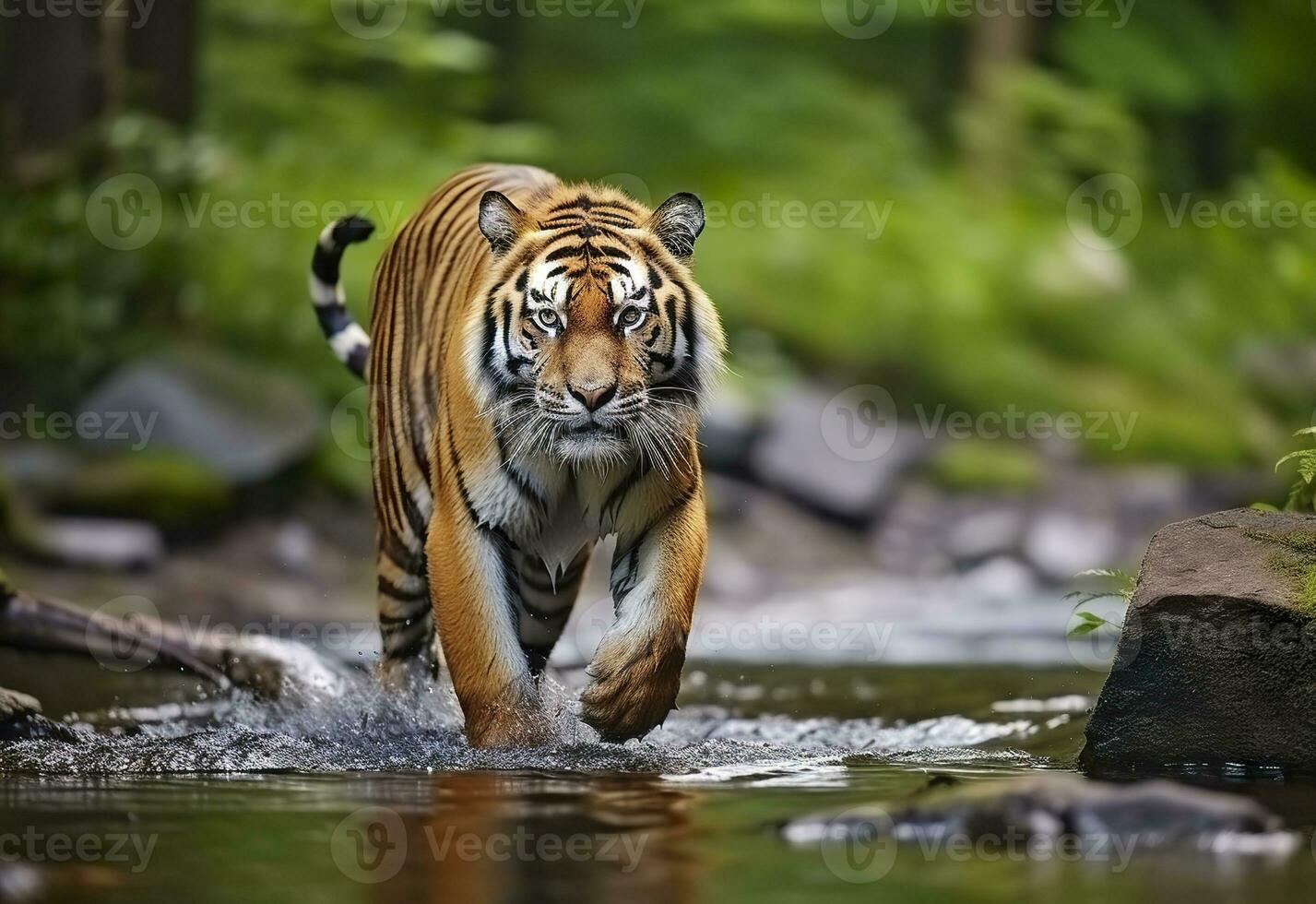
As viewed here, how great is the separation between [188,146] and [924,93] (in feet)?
24.3

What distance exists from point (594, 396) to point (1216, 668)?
1680mm

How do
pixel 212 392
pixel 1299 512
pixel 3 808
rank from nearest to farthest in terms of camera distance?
1. pixel 3 808
2. pixel 1299 512
3. pixel 212 392

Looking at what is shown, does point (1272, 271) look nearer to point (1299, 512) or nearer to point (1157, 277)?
point (1157, 277)

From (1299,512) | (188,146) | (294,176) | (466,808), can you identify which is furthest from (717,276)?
(466,808)

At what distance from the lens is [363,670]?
22.3ft
